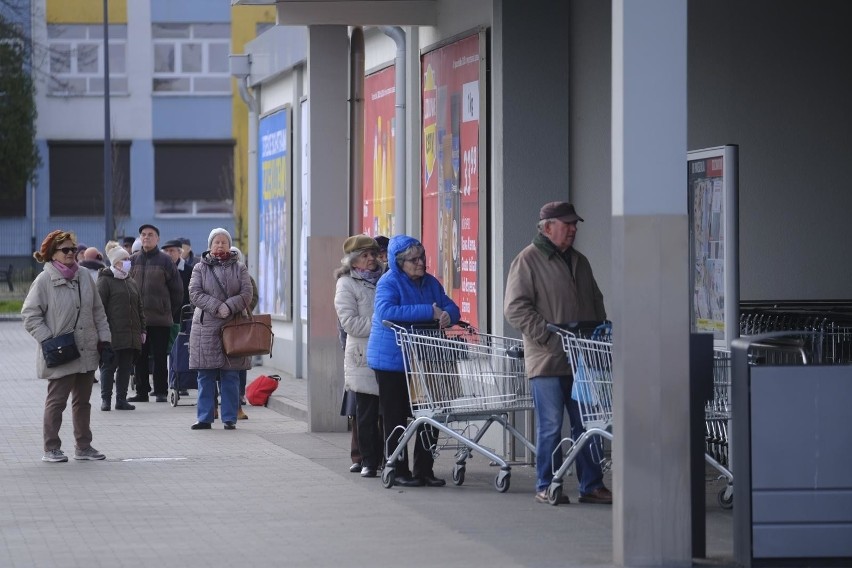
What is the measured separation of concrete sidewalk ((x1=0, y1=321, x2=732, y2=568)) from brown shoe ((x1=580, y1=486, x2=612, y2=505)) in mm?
90

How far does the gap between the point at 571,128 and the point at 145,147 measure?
146ft

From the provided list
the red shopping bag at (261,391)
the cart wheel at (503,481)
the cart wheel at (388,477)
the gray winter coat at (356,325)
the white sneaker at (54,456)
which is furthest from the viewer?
the red shopping bag at (261,391)

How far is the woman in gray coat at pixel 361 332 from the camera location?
12.1 meters

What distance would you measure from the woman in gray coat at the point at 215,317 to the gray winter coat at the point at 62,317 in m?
2.75

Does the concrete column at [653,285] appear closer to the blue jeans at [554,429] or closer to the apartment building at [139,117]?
the blue jeans at [554,429]

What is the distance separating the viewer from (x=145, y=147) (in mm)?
56188

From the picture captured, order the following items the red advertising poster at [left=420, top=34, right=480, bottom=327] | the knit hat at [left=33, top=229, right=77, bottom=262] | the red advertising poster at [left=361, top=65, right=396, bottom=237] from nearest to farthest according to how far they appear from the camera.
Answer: the knit hat at [left=33, top=229, right=77, bottom=262], the red advertising poster at [left=420, top=34, right=480, bottom=327], the red advertising poster at [left=361, top=65, right=396, bottom=237]

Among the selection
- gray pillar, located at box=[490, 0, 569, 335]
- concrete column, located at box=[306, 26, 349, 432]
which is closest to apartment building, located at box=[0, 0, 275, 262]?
concrete column, located at box=[306, 26, 349, 432]

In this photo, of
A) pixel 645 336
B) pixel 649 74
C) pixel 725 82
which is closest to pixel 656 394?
pixel 645 336

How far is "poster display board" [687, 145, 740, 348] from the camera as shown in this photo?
34.2 ft

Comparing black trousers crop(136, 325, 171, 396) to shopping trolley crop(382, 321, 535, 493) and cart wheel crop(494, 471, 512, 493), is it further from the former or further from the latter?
cart wheel crop(494, 471, 512, 493)

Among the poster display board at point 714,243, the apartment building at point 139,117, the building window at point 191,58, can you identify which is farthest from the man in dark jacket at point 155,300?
the building window at point 191,58

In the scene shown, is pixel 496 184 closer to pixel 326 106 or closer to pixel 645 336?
pixel 326 106

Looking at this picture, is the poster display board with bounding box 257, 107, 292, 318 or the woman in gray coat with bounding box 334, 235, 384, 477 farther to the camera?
the poster display board with bounding box 257, 107, 292, 318
